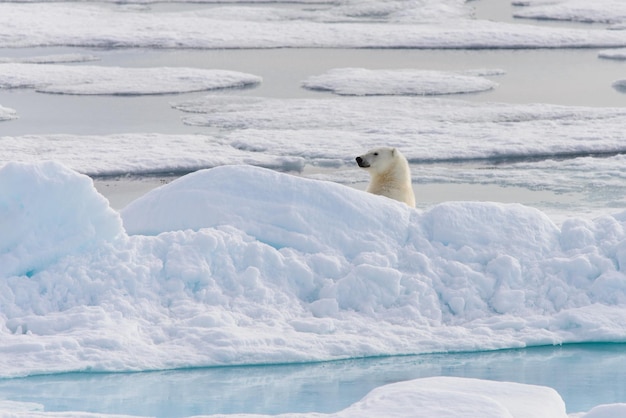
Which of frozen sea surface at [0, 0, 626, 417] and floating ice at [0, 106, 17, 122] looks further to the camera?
floating ice at [0, 106, 17, 122]

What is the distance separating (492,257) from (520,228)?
268 mm

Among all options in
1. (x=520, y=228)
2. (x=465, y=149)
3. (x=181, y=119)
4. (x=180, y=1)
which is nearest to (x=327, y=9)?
(x=180, y=1)

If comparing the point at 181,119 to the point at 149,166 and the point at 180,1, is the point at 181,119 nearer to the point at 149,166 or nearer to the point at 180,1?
the point at 149,166

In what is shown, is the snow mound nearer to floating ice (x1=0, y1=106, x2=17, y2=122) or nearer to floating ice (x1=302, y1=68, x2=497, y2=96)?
floating ice (x1=0, y1=106, x2=17, y2=122)

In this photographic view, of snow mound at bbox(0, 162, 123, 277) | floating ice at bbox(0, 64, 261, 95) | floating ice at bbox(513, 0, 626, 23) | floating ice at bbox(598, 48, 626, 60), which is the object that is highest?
snow mound at bbox(0, 162, 123, 277)

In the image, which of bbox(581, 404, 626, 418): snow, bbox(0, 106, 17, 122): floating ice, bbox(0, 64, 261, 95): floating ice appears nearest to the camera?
bbox(581, 404, 626, 418): snow

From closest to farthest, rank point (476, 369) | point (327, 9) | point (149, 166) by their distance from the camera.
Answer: point (476, 369) → point (149, 166) → point (327, 9)

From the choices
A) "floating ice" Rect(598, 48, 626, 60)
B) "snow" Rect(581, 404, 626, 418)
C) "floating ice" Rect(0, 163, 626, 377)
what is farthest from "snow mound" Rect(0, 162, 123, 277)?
"floating ice" Rect(598, 48, 626, 60)

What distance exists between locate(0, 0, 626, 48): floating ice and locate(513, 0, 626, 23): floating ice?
145 cm

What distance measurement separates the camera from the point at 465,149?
9.65m

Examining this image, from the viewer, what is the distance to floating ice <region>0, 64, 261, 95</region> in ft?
41.8

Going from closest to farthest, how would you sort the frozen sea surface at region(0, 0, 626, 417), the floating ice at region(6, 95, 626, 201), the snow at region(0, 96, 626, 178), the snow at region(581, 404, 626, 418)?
the snow at region(581, 404, 626, 418)
the frozen sea surface at region(0, 0, 626, 417)
the floating ice at region(6, 95, 626, 201)
the snow at region(0, 96, 626, 178)

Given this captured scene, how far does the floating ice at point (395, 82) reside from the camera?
12.8m

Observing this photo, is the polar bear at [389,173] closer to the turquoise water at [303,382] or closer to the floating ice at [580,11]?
the turquoise water at [303,382]
